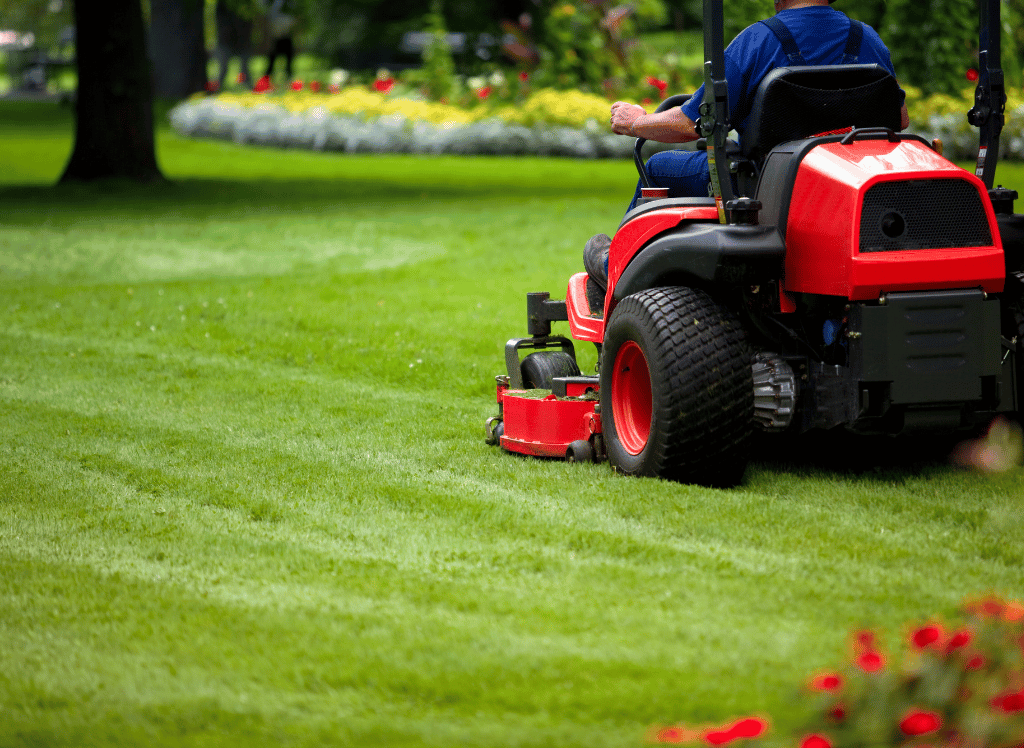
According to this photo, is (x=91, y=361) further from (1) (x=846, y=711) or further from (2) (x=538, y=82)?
(2) (x=538, y=82)

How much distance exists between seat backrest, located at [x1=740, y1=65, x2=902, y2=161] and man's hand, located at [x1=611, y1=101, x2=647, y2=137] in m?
0.48

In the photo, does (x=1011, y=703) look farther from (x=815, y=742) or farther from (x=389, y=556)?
(x=389, y=556)

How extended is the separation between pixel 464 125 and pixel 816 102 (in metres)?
18.2

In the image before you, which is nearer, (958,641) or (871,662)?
(871,662)

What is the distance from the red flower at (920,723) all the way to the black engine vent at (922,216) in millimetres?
2068

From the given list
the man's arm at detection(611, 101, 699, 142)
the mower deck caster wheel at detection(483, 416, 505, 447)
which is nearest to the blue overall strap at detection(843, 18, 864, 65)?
the man's arm at detection(611, 101, 699, 142)

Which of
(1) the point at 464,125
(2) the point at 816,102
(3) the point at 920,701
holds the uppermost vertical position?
(2) the point at 816,102

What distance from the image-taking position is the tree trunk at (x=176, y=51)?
35.5 metres

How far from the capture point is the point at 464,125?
22562mm

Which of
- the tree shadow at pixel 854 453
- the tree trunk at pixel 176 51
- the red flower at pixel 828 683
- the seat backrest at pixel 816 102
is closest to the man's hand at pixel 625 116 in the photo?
the seat backrest at pixel 816 102

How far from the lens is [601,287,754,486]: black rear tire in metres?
4.58

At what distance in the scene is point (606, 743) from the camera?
2.89m

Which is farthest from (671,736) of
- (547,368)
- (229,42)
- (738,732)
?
(229,42)

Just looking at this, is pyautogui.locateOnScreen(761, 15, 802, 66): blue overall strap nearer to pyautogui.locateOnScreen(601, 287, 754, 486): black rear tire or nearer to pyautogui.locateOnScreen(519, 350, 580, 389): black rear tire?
pyautogui.locateOnScreen(601, 287, 754, 486): black rear tire
